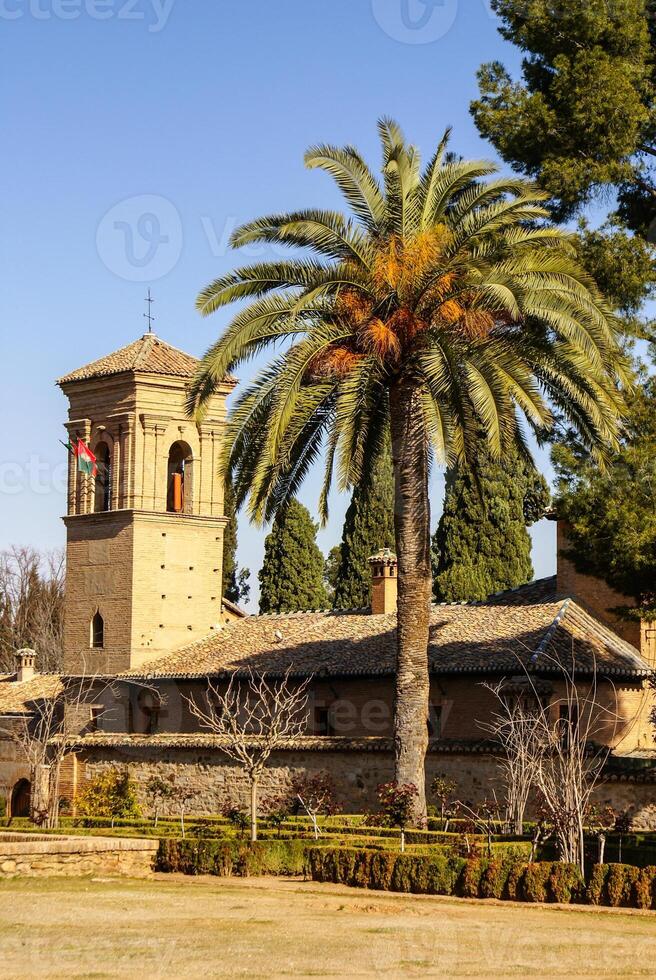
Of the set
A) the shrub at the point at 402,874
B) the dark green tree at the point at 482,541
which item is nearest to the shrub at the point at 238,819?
the shrub at the point at 402,874

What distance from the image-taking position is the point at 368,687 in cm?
3191

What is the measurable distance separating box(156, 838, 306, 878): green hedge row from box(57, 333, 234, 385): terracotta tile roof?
19101 millimetres

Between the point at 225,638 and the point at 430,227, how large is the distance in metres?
16.8

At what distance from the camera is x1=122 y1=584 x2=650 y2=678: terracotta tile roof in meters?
29.5

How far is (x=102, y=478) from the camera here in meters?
40.5

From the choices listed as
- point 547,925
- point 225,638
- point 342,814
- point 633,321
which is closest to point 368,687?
point 342,814

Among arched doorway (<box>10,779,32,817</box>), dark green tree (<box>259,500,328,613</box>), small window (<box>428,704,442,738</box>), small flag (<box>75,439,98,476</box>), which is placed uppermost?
small flag (<box>75,439,98,476</box>)

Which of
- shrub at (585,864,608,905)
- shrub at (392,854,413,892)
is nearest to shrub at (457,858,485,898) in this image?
shrub at (392,854,413,892)

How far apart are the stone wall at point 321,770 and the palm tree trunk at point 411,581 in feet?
9.62

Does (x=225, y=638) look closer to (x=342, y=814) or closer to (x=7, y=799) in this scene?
(x=7, y=799)

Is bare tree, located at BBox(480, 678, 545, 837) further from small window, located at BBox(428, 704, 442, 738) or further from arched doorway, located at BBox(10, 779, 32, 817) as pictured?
arched doorway, located at BBox(10, 779, 32, 817)

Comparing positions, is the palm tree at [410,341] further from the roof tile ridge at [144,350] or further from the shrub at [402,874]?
the roof tile ridge at [144,350]

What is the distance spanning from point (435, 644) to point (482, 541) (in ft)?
41.6

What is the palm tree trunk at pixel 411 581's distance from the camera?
23.8 metres
